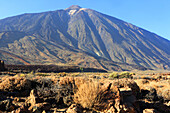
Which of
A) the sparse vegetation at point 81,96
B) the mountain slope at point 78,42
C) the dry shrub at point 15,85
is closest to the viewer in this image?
the sparse vegetation at point 81,96

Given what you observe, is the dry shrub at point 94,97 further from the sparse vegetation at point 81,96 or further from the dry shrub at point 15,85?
the dry shrub at point 15,85

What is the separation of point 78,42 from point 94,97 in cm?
11766

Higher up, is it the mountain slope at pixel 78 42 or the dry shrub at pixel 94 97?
the mountain slope at pixel 78 42

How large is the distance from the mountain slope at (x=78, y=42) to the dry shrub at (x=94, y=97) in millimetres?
63969

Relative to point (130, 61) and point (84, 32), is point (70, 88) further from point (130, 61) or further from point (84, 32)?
point (84, 32)

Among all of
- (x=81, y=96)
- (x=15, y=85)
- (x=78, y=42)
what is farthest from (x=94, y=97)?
(x=78, y=42)

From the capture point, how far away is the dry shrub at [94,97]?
15.8ft

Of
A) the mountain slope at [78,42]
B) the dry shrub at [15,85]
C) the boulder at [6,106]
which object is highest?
the mountain slope at [78,42]

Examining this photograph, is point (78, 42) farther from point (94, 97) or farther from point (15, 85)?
point (94, 97)

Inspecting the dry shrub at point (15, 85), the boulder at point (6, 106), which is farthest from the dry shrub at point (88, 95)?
the dry shrub at point (15, 85)

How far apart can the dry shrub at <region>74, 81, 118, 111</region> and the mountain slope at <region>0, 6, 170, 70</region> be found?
6397 cm

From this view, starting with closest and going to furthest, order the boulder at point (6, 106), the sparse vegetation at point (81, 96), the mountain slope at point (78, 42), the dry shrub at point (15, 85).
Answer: the boulder at point (6, 106), the sparse vegetation at point (81, 96), the dry shrub at point (15, 85), the mountain slope at point (78, 42)

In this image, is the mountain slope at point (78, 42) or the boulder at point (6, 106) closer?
the boulder at point (6, 106)

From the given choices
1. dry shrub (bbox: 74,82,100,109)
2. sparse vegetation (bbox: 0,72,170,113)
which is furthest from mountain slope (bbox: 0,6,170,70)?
dry shrub (bbox: 74,82,100,109)
